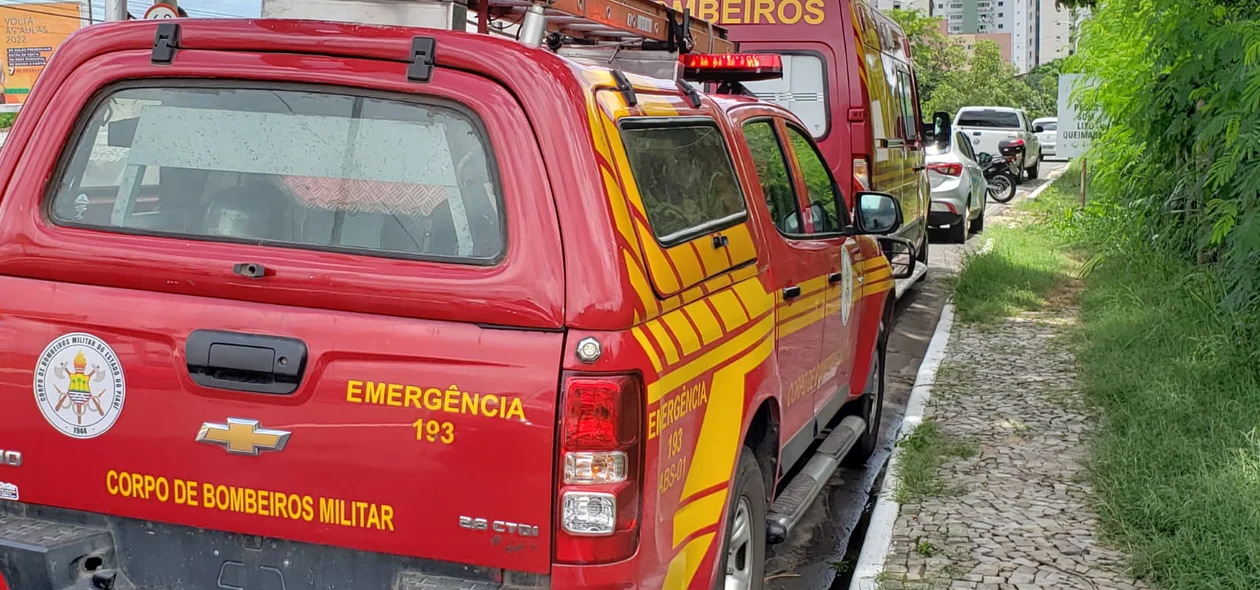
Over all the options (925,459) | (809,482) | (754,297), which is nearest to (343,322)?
(754,297)

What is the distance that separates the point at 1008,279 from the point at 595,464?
1006cm

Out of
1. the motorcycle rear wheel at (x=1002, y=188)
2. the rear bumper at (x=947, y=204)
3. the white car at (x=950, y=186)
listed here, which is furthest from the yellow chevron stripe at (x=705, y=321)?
the motorcycle rear wheel at (x=1002, y=188)

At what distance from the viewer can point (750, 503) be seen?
13.0 ft

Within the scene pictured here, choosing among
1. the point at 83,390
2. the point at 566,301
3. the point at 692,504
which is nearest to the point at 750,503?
the point at 692,504

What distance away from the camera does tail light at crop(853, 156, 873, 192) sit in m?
9.24

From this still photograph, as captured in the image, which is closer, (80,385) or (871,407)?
(80,385)

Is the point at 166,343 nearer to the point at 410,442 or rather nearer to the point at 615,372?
the point at 410,442

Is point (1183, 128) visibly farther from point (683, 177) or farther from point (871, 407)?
point (683, 177)

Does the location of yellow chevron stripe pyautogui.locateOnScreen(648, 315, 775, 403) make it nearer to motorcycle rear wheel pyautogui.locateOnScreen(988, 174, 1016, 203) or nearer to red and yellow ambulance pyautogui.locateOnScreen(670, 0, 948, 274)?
red and yellow ambulance pyautogui.locateOnScreen(670, 0, 948, 274)

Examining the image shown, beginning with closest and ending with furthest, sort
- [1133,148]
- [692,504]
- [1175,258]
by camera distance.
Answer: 1. [692,504]
2. [1175,258]
3. [1133,148]

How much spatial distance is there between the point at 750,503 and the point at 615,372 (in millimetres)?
1272

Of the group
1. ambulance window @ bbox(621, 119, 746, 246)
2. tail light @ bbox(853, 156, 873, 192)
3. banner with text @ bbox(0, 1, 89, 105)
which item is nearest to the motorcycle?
tail light @ bbox(853, 156, 873, 192)

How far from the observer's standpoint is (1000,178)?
2498cm

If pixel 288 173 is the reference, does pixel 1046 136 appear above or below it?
below
